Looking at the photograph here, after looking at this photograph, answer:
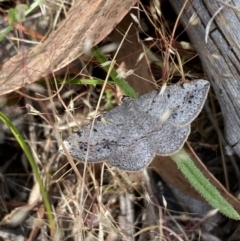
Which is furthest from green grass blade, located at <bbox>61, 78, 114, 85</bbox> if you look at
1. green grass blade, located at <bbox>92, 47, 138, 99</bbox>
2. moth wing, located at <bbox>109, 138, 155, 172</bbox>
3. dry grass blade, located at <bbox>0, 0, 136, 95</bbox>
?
moth wing, located at <bbox>109, 138, 155, 172</bbox>

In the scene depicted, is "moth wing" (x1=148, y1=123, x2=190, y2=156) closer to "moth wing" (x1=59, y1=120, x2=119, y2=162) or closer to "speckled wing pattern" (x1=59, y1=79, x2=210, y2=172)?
"speckled wing pattern" (x1=59, y1=79, x2=210, y2=172)

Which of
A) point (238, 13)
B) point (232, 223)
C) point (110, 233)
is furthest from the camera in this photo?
point (232, 223)

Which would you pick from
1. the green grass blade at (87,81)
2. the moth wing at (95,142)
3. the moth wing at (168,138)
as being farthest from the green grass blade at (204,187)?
the green grass blade at (87,81)

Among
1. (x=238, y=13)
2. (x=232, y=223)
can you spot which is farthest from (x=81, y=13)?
(x=232, y=223)

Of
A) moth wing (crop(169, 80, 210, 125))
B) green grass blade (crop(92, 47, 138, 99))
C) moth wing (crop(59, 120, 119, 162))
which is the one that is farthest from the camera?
green grass blade (crop(92, 47, 138, 99))

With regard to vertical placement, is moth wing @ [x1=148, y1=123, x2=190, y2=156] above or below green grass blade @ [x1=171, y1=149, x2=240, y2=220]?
above

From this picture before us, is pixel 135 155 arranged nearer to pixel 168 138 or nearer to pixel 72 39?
pixel 168 138

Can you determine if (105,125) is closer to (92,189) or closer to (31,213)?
(92,189)

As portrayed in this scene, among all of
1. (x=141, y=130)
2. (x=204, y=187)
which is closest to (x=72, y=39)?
(x=141, y=130)
